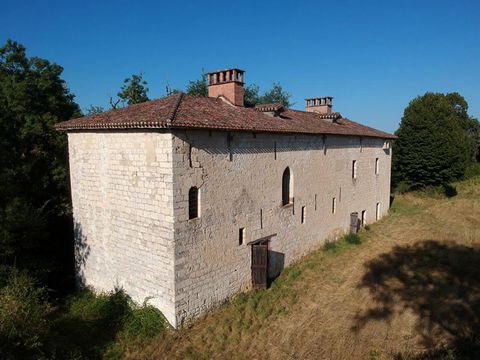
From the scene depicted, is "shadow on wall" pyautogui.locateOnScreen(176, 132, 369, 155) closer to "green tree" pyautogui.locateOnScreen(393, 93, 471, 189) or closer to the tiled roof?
the tiled roof

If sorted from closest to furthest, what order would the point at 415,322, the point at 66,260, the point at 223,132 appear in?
1. the point at 415,322
2. the point at 223,132
3. the point at 66,260

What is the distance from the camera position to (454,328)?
33.3 feet

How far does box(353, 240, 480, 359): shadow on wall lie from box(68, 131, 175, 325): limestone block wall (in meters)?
6.40

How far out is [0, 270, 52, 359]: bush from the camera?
8.71m

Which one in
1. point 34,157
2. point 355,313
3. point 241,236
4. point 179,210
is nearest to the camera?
point 179,210

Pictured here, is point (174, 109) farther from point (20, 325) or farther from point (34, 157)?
point (34, 157)

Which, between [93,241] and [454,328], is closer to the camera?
[454,328]

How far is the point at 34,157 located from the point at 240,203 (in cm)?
1122

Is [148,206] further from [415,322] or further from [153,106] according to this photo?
[415,322]

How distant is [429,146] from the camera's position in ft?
103

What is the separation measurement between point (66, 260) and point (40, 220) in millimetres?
3426

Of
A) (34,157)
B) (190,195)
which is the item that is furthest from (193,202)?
(34,157)

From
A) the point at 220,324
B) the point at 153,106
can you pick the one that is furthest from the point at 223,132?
the point at 220,324

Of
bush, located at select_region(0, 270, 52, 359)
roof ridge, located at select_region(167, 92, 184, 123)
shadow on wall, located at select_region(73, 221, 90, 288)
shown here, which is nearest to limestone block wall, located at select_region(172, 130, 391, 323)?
roof ridge, located at select_region(167, 92, 184, 123)
